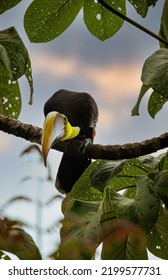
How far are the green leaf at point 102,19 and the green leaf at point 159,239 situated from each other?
0.47 meters

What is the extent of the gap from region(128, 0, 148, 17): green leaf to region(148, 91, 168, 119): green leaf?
0.51 ft

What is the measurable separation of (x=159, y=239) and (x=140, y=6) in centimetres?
44

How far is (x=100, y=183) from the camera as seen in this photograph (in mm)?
797

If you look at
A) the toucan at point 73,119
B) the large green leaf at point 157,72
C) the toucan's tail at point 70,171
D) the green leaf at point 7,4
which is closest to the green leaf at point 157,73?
the large green leaf at point 157,72

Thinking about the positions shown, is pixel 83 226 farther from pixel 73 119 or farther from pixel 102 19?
pixel 73 119

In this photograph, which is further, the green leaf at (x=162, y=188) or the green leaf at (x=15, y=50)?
the green leaf at (x=15, y=50)

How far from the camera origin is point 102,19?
1102 millimetres

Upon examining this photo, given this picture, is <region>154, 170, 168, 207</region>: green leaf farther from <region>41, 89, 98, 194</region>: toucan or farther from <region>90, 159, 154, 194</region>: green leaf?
<region>41, 89, 98, 194</region>: toucan

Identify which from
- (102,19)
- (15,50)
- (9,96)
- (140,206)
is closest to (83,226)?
(140,206)

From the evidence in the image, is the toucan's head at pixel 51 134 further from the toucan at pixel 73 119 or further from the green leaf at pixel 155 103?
the green leaf at pixel 155 103

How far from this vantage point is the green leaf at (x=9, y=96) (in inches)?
40.5
